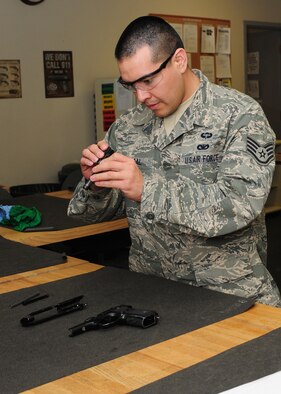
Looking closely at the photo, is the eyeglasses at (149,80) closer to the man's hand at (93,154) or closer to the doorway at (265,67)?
the man's hand at (93,154)

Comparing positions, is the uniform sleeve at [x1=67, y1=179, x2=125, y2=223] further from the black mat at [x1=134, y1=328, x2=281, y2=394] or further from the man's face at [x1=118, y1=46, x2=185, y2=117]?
the black mat at [x1=134, y1=328, x2=281, y2=394]

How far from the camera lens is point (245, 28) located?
25.0 ft

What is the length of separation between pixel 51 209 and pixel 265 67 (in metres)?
5.33

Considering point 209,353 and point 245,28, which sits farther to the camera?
point 245,28

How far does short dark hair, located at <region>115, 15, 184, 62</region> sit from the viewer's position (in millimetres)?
1912

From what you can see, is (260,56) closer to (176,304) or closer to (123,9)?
(123,9)

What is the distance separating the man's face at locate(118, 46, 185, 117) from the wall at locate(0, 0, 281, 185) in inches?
150

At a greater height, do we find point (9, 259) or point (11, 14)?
point (11, 14)

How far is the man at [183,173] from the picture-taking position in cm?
180

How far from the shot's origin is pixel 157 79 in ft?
6.32

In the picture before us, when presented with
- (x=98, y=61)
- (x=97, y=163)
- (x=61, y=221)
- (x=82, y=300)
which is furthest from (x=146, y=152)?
(x=98, y=61)

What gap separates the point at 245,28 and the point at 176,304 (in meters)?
6.38

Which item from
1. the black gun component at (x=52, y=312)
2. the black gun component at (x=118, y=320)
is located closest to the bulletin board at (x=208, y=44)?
the black gun component at (x=52, y=312)

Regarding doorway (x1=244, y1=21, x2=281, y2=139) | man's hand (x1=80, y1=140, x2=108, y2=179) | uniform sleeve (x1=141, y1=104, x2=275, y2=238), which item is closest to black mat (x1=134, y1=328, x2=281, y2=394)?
uniform sleeve (x1=141, y1=104, x2=275, y2=238)
